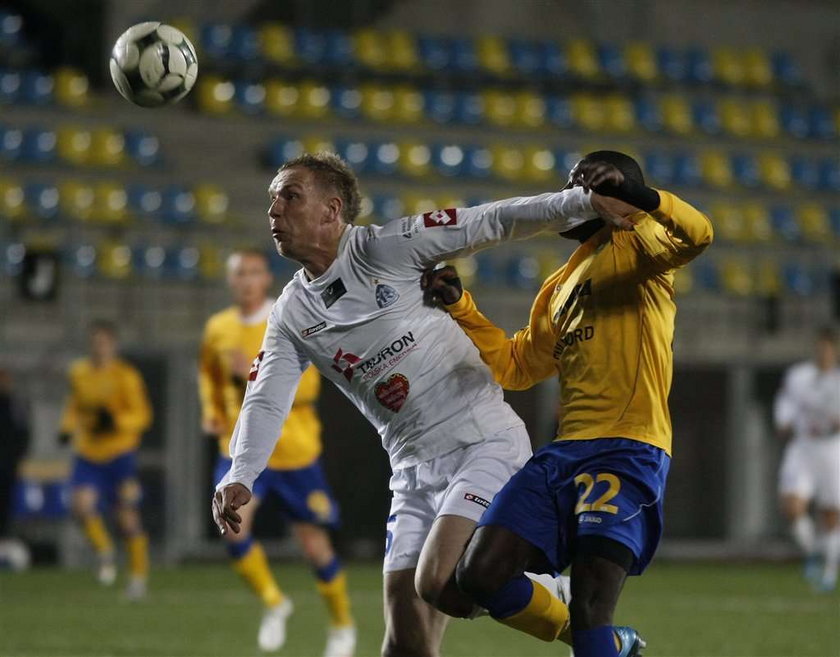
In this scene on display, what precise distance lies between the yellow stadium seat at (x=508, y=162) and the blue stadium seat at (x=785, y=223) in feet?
11.6

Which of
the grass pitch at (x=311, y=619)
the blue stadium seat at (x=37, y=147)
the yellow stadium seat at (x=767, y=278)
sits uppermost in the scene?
the blue stadium seat at (x=37, y=147)

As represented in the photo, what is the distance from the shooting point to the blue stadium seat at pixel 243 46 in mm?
19891

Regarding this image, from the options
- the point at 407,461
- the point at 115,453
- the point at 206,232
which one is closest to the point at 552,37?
the point at 206,232

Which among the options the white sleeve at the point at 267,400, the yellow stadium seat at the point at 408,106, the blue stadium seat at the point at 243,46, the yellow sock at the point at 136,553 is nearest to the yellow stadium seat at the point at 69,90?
the blue stadium seat at the point at 243,46

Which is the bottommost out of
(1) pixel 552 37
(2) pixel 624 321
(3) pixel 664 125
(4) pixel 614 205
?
(2) pixel 624 321

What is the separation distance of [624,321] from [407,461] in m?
0.96

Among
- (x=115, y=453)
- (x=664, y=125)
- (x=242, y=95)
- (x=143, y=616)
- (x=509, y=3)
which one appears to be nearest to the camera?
(x=143, y=616)

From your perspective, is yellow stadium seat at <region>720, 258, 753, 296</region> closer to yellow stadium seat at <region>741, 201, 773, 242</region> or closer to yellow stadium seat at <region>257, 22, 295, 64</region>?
yellow stadium seat at <region>741, 201, 773, 242</region>

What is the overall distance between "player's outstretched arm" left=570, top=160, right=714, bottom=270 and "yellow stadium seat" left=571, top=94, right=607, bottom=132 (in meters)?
15.6

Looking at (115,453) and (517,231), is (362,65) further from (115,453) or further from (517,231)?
(517,231)

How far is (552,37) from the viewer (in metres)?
23.2

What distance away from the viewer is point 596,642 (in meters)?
4.61

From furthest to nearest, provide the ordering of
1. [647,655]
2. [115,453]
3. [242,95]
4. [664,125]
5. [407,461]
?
[664,125] → [242,95] → [115,453] → [647,655] → [407,461]

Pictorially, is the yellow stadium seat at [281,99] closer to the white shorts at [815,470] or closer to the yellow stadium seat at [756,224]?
the yellow stadium seat at [756,224]
